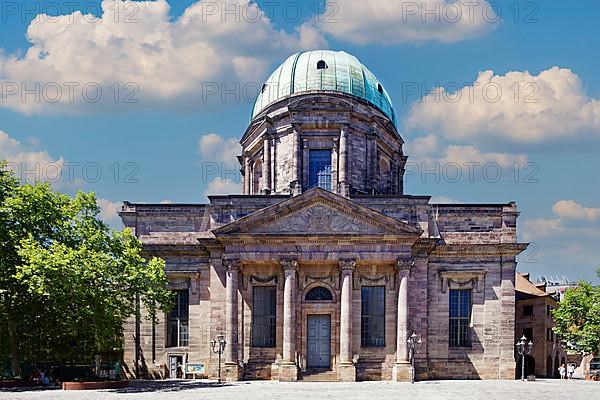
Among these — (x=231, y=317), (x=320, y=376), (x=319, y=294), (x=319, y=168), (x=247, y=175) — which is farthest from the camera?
(x=247, y=175)

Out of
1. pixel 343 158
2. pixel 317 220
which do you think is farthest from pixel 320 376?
pixel 343 158

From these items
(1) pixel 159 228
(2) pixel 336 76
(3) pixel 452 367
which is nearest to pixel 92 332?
(1) pixel 159 228

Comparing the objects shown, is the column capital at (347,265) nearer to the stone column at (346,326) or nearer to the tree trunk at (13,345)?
the stone column at (346,326)

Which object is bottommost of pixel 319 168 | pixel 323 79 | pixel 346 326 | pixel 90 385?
pixel 90 385

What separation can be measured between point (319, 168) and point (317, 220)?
8.27 meters

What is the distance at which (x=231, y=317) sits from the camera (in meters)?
52.1

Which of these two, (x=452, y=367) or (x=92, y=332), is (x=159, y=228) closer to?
(x=92, y=332)

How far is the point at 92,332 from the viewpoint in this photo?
149 ft

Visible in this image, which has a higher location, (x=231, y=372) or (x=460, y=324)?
(x=460, y=324)

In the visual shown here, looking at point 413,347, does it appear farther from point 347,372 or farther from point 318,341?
point 318,341

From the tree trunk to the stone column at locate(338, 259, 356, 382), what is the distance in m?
19.4

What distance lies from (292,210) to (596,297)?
86.6 feet

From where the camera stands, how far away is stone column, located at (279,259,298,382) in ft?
166

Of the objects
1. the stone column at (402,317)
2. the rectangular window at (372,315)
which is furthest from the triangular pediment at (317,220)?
the rectangular window at (372,315)
